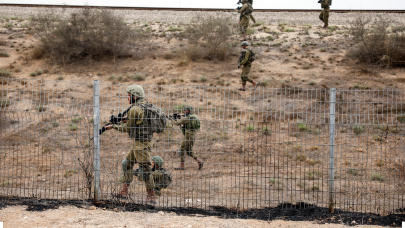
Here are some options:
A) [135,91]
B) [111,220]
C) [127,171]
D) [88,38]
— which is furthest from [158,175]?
[88,38]

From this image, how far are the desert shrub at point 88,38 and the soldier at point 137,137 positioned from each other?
12.4 metres

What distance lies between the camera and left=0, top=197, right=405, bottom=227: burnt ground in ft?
18.0

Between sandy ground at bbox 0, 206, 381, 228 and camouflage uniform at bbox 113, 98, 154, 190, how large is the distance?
60cm

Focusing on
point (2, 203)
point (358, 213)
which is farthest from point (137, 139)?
point (358, 213)

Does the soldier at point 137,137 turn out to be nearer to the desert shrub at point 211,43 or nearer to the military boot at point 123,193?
the military boot at point 123,193

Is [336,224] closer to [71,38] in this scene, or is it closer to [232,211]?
[232,211]

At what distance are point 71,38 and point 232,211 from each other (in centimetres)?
1460

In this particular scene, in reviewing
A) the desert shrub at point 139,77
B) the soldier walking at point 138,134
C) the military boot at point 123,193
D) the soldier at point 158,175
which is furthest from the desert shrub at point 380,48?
the military boot at point 123,193

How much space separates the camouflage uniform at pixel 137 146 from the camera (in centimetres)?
561

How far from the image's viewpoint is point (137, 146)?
5.71 metres

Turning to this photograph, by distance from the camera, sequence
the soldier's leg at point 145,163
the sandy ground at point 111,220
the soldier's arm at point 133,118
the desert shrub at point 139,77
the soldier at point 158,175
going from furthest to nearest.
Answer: the desert shrub at point 139,77 → the soldier at point 158,175 → the soldier's leg at point 145,163 → the soldier's arm at point 133,118 → the sandy ground at point 111,220

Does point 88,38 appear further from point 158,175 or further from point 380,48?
point 380,48

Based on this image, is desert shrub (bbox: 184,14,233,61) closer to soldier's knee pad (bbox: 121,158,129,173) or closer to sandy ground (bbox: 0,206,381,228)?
soldier's knee pad (bbox: 121,158,129,173)

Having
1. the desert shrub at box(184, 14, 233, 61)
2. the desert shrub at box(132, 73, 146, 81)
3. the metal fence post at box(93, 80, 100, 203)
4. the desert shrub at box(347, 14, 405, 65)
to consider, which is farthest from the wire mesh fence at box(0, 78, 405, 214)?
the desert shrub at box(347, 14, 405, 65)
